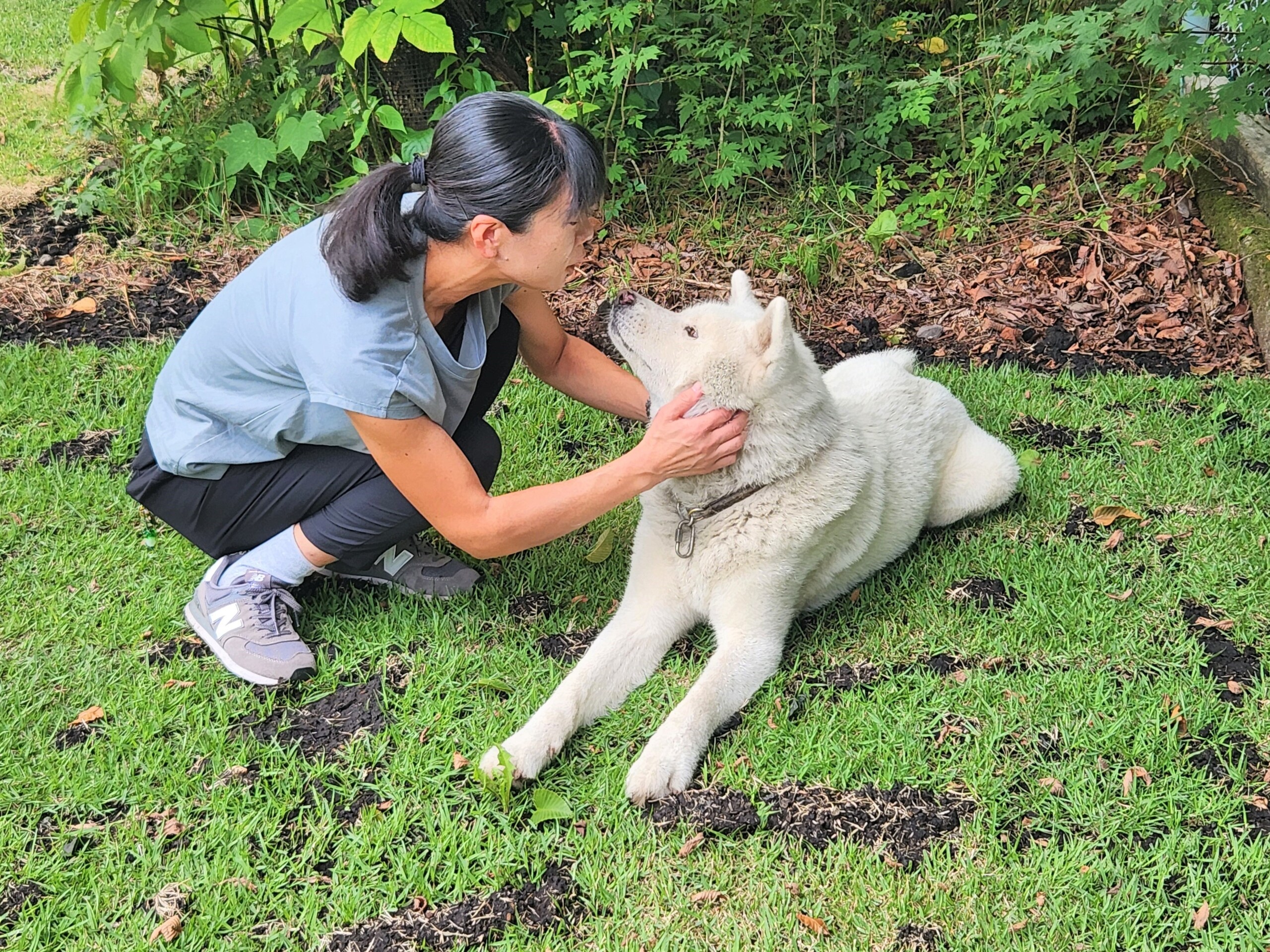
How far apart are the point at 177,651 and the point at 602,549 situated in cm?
140

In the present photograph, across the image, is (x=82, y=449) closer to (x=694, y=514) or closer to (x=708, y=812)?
(x=694, y=514)

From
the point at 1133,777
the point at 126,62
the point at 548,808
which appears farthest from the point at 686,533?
the point at 126,62

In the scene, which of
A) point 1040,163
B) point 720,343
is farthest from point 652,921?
point 1040,163

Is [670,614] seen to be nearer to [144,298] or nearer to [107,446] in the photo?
[107,446]

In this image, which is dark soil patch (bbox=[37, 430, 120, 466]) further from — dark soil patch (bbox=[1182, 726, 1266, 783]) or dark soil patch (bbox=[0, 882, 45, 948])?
dark soil patch (bbox=[1182, 726, 1266, 783])

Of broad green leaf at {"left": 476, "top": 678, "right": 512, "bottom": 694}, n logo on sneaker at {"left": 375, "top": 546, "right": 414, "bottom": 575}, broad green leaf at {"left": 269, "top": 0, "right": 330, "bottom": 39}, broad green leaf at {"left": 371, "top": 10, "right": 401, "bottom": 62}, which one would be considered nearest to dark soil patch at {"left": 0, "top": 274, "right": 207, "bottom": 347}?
broad green leaf at {"left": 269, "top": 0, "right": 330, "bottom": 39}

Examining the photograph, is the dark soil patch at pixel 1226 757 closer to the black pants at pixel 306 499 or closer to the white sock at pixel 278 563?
the black pants at pixel 306 499

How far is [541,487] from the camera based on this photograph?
275 cm

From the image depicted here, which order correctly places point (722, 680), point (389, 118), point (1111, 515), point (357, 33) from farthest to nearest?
point (389, 118), point (357, 33), point (1111, 515), point (722, 680)

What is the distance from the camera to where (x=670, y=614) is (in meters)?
3.01

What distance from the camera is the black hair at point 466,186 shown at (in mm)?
2420

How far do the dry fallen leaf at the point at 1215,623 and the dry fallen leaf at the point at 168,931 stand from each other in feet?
9.70

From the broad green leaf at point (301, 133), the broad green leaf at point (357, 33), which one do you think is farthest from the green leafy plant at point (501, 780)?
the broad green leaf at point (301, 133)

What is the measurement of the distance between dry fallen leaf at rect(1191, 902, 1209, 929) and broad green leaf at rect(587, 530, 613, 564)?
1.98m
